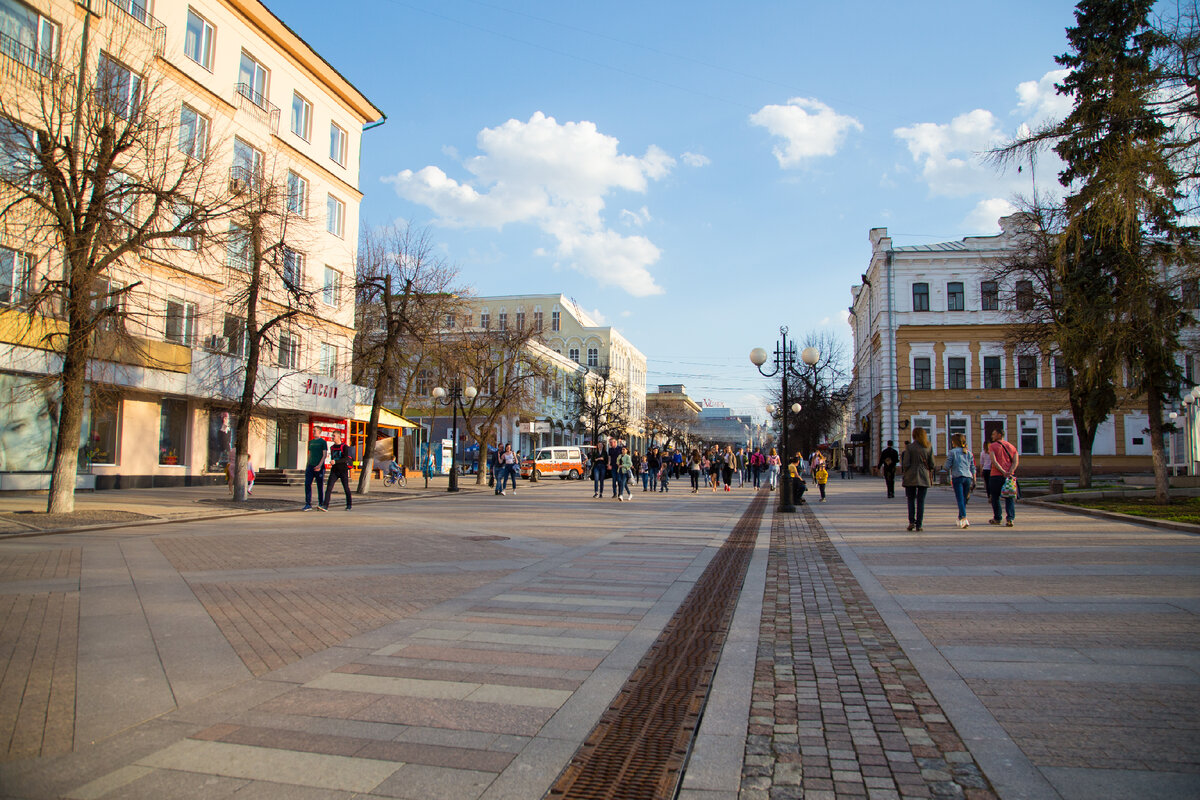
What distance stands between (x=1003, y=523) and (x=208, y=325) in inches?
1006

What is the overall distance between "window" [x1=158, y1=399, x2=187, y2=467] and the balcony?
11.2 metres

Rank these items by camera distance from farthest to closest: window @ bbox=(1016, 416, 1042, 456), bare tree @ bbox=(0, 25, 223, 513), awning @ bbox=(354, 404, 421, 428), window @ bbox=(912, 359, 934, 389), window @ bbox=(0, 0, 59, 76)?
window @ bbox=(912, 359, 934, 389) → window @ bbox=(1016, 416, 1042, 456) → awning @ bbox=(354, 404, 421, 428) → window @ bbox=(0, 0, 59, 76) → bare tree @ bbox=(0, 25, 223, 513)

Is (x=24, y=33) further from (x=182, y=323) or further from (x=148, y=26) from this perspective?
(x=182, y=323)

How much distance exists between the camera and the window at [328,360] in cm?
3429

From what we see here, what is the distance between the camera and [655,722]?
4000mm

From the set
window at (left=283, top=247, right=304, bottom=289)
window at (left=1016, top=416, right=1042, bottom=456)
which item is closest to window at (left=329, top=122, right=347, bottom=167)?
window at (left=283, top=247, right=304, bottom=289)

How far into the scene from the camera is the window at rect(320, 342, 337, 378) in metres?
34.3

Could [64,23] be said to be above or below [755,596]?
above

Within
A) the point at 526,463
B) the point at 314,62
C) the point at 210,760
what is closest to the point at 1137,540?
the point at 210,760

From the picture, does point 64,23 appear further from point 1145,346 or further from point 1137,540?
point 1145,346

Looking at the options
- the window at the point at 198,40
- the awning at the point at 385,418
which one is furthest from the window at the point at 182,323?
the window at the point at 198,40

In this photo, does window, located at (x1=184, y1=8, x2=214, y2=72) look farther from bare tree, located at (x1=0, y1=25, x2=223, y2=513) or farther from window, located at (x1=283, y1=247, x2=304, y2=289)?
bare tree, located at (x1=0, y1=25, x2=223, y2=513)

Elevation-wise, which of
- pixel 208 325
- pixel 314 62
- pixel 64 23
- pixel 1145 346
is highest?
pixel 314 62

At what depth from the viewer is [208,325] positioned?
2728cm
